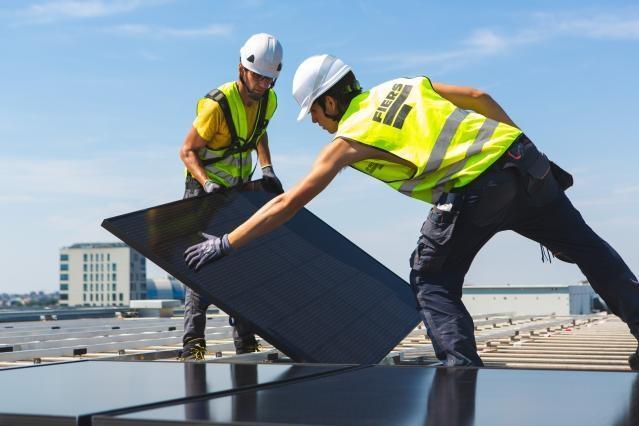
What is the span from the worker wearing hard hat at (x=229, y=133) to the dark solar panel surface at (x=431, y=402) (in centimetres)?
319

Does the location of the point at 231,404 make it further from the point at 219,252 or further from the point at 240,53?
the point at 240,53

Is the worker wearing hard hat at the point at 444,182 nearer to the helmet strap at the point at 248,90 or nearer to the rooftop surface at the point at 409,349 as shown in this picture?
the rooftop surface at the point at 409,349

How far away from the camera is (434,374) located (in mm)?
2971

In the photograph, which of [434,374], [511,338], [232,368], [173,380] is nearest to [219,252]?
[232,368]

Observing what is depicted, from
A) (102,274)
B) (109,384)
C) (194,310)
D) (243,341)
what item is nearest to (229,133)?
(194,310)

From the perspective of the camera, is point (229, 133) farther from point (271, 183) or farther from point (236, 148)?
point (271, 183)

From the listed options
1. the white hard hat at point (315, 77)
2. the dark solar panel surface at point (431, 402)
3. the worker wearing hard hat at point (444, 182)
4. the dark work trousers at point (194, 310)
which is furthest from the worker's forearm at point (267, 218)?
the dark work trousers at point (194, 310)

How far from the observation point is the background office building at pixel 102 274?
16300 cm

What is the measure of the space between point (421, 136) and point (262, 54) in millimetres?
2325

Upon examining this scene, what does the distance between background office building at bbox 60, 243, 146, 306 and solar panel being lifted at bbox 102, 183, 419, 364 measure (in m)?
157

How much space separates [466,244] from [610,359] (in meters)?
3.76

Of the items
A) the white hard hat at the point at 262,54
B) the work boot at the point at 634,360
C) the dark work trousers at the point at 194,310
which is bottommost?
the work boot at the point at 634,360

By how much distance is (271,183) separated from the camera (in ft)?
20.9

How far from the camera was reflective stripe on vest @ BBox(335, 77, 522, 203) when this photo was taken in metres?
3.83
